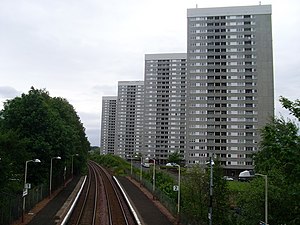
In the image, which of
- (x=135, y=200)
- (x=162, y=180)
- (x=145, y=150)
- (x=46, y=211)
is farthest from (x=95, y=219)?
(x=145, y=150)

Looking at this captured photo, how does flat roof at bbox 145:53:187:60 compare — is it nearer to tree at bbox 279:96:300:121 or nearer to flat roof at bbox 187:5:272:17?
flat roof at bbox 187:5:272:17

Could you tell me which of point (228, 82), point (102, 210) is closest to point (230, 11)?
point (228, 82)

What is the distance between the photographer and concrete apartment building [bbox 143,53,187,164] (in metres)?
148

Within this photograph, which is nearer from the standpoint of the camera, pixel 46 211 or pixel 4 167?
pixel 4 167

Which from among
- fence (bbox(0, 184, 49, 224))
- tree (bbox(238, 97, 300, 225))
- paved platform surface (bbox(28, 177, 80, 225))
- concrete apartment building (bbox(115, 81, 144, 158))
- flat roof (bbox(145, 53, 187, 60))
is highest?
flat roof (bbox(145, 53, 187, 60))

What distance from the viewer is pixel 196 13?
360ft

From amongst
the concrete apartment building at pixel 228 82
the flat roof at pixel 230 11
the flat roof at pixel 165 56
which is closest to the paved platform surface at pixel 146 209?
the concrete apartment building at pixel 228 82

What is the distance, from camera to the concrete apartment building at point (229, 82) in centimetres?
10088

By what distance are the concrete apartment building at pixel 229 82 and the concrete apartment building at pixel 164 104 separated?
44.1 meters

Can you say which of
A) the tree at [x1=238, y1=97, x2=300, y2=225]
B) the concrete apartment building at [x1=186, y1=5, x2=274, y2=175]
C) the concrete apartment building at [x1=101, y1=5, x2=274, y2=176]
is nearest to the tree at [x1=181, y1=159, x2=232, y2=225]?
the tree at [x1=238, y1=97, x2=300, y2=225]

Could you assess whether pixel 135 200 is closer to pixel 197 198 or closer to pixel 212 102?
pixel 197 198

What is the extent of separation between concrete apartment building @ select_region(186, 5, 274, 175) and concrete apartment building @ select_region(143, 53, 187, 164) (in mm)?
44110

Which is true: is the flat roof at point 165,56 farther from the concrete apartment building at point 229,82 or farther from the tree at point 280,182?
the tree at point 280,182

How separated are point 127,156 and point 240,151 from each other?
93.9 m
